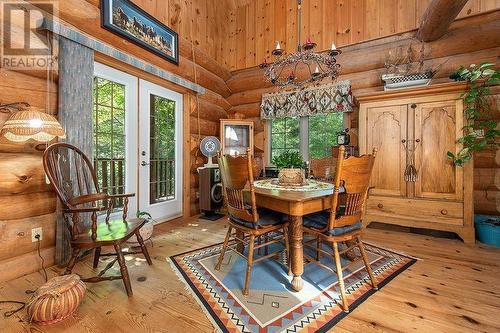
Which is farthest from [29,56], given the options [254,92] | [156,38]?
[254,92]

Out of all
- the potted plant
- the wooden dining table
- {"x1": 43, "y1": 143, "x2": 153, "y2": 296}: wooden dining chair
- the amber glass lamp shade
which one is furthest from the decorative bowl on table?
the amber glass lamp shade

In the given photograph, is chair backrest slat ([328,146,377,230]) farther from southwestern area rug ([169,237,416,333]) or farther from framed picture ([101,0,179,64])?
framed picture ([101,0,179,64])

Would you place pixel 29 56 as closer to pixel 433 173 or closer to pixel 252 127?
pixel 252 127

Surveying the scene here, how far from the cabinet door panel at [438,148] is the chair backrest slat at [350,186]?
1723 mm

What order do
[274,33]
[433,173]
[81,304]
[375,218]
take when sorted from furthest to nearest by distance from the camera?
[274,33]
[375,218]
[433,173]
[81,304]

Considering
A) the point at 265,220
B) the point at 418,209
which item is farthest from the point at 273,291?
the point at 418,209

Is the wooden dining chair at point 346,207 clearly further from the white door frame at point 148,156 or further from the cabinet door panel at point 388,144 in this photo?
the white door frame at point 148,156

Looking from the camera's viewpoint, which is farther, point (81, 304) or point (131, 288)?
point (131, 288)

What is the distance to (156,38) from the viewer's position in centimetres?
327

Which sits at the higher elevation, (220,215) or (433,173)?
(433,173)

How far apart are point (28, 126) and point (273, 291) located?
7.00 ft

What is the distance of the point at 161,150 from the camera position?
3.59 meters

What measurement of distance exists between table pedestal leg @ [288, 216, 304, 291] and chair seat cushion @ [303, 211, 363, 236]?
190mm

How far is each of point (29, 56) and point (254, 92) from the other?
3315mm
